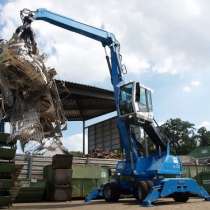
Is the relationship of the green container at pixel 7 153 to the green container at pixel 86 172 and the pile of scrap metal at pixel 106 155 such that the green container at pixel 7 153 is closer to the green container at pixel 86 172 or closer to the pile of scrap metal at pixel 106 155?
the green container at pixel 86 172

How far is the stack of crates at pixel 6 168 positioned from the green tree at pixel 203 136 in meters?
87.0

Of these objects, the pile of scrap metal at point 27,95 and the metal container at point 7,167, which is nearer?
the pile of scrap metal at point 27,95

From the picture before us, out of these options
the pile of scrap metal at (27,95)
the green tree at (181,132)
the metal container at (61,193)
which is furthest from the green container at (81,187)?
the green tree at (181,132)

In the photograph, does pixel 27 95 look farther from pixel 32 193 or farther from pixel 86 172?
pixel 86 172

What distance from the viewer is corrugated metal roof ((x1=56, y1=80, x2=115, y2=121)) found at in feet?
100

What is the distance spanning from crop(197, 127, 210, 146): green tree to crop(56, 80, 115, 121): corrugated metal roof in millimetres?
66457

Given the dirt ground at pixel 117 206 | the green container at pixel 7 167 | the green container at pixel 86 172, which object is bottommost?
the dirt ground at pixel 117 206

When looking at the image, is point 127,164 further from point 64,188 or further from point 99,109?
point 99,109

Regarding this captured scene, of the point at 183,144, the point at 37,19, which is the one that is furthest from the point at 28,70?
the point at 183,144

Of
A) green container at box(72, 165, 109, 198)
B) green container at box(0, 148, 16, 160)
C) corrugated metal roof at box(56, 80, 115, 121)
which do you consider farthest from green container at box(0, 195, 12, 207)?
corrugated metal roof at box(56, 80, 115, 121)

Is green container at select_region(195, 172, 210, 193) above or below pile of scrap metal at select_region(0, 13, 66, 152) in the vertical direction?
below

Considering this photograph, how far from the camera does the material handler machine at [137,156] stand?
60.7 ft

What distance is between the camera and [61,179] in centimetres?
2238

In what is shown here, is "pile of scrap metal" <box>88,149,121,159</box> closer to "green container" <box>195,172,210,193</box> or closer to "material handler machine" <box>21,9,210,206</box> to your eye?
"green container" <box>195,172,210,193</box>
